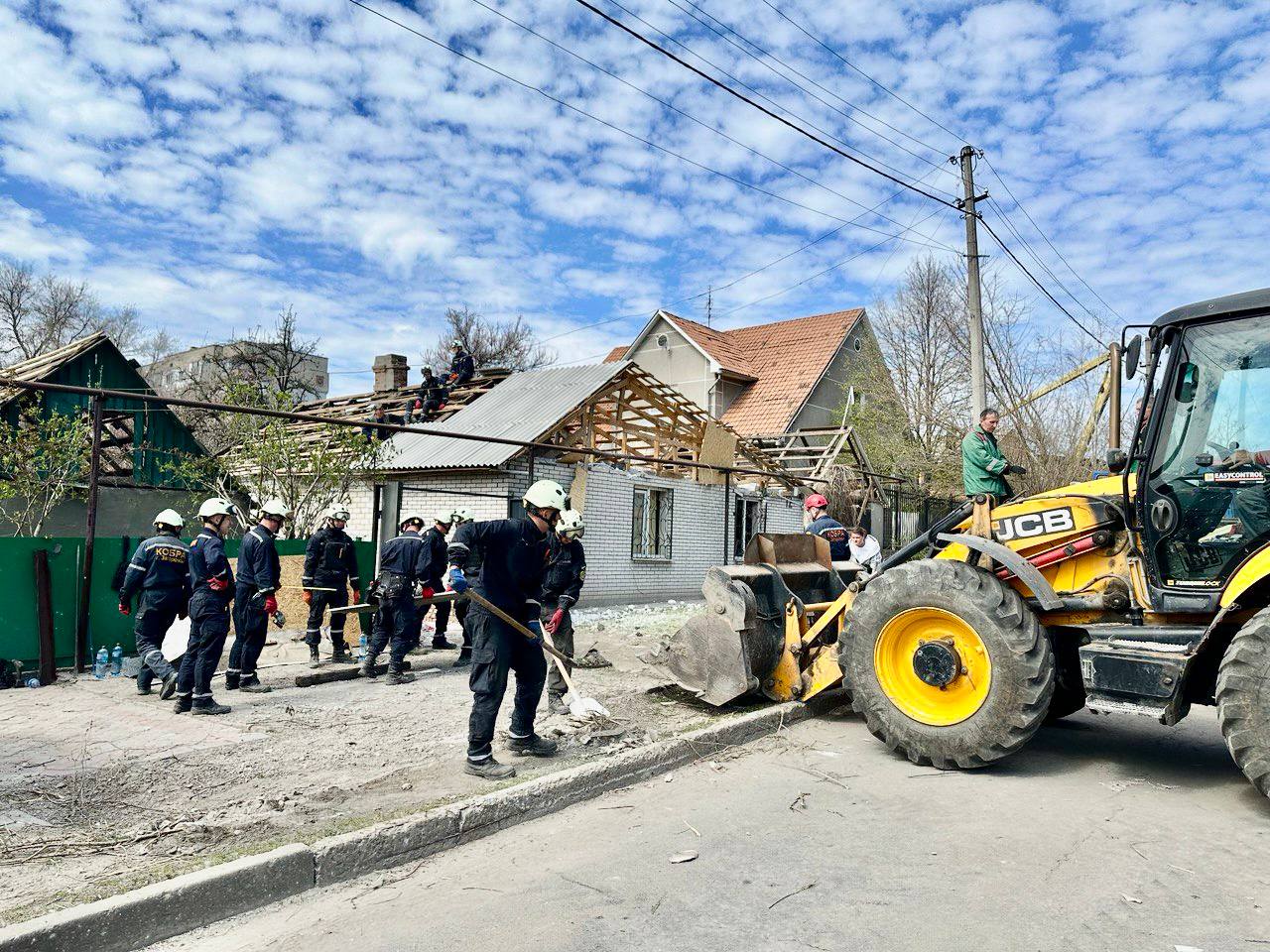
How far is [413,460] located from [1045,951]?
13.7 metres

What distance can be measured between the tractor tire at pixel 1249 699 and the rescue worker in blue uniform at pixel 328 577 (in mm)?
8091

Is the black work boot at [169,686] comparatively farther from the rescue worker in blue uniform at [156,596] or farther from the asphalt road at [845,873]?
the asphalt road at [845,873]

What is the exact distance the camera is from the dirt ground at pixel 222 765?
Answer: 401 cm

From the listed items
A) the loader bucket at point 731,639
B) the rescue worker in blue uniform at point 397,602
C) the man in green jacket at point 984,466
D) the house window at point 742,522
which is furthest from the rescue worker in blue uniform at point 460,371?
the man in green jacket at point 984,466

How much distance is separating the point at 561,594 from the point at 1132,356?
16.1ft

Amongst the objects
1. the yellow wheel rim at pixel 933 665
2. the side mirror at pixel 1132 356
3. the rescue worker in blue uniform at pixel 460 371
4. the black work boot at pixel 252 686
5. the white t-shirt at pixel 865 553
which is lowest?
the black work boot at pixel 252 686

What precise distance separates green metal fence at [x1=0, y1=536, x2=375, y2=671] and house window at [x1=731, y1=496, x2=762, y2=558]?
1196 cm

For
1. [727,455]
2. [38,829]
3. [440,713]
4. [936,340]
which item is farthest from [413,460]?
[936,340]

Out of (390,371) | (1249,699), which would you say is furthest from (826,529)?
(390,371)

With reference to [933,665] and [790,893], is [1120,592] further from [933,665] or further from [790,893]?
[790,893]

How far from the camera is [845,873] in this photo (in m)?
3.99

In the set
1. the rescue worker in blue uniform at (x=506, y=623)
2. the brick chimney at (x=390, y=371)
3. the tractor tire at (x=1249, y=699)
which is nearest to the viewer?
the tractor tire at (x=1249, y=699)

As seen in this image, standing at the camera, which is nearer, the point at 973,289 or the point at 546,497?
the point at 546,497

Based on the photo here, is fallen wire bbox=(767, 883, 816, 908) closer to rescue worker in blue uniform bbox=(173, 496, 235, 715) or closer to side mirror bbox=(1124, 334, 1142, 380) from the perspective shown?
side mirror bbox=(1124, 334, 1142, 380)
